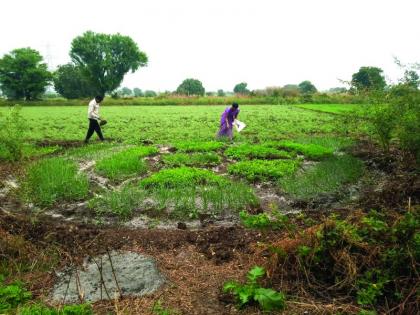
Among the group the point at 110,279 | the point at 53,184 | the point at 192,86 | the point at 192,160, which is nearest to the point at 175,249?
the point at 110,279

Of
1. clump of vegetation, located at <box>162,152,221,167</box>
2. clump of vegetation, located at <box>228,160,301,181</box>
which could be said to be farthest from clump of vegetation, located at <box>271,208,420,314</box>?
clump of vegetation, located at <box>162,152,221,167</box>

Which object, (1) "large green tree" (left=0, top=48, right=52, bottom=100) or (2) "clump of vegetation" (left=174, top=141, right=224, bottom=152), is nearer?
(2) "clump of vegetation" (left=174, top=141, right=224, bottom=152)

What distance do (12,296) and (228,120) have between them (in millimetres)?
10642

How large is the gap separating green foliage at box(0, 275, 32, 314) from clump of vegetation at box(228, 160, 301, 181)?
17.9ft

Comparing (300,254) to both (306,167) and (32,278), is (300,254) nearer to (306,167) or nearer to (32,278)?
(32,278)

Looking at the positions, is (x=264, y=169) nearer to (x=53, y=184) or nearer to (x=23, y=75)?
(x=53, y=184)

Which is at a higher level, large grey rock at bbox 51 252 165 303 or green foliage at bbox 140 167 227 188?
green foliage at bbox 140 167 227 188

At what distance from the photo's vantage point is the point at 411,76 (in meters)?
9.02

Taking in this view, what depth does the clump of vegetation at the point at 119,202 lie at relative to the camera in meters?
6.59

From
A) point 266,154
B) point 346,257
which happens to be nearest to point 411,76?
point 266,154

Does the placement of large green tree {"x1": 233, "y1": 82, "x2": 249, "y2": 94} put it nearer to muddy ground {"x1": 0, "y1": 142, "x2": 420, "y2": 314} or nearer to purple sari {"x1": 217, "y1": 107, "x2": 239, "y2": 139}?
purple sari {"x1": 217, "y1": 107, "x2": 239, "y2": 139}

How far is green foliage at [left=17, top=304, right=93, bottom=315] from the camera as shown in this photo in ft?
11.6

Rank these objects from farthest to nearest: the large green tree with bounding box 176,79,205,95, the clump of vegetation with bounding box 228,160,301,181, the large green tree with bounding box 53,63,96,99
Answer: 1. the large green tree with bounding box 176,79,205,95
2. the large green tree with bounding box 53,63,96,99
3. the clump of vegetation with bounding box 228,160,301,181

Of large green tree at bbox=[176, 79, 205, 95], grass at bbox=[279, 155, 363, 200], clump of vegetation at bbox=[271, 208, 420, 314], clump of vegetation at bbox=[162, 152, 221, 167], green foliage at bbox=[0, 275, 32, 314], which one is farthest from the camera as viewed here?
large green tree at bbox=[176, 79, 205, 95]
